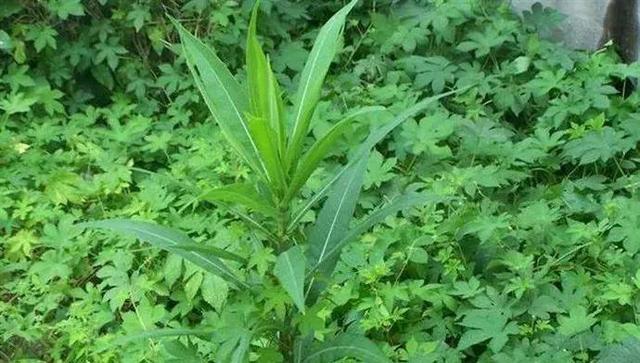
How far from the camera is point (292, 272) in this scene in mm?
2826

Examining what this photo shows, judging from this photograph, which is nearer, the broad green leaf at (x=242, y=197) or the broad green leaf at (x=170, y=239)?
the broad green leaf at (x=242, y=197)

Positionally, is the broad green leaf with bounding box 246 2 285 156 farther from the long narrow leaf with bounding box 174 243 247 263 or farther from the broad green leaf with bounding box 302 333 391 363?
the broad green leaf with bounding box 302 333 391 363

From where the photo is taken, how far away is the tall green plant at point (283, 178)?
290 centimetres

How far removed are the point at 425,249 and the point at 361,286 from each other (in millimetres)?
343

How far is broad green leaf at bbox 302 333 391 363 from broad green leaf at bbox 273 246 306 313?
15.0 inches

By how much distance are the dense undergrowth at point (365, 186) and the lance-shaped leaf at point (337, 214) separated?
6.6 inches

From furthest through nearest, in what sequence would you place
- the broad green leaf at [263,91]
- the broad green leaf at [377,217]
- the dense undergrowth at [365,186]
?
the dense undergrowth at [365,186], the broad green leaf at [377,217], the broad green leaf at [263,91]

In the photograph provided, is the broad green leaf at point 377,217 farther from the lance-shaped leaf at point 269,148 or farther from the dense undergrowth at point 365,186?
the lance-shaped leaf at point 269,148

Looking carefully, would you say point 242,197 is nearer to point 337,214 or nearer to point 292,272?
point 292,272

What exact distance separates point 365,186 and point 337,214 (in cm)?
119

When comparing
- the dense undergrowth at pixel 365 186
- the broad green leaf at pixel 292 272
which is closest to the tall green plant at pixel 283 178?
the broad green leaf at pixel 292 272

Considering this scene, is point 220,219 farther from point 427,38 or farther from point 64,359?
point 427,38

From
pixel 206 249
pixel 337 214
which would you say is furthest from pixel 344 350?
pixel 206 249

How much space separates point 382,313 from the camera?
3.72 m
